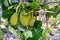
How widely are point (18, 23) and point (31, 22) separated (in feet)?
0.14

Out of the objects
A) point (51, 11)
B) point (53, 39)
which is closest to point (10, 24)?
point (51, 11)

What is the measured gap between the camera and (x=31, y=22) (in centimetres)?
50

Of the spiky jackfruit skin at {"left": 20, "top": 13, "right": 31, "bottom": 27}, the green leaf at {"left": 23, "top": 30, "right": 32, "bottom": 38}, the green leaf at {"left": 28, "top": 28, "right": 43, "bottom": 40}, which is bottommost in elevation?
the green leaf at {"left": 28, "top": 28, "right": 43, "bottom": 40}

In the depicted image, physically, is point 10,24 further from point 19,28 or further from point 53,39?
point 53,39

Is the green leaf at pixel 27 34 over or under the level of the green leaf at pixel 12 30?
under

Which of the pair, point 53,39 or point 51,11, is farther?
point 53,39

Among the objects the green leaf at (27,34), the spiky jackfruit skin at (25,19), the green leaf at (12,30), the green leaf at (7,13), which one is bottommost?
the green leaf at (27,34)

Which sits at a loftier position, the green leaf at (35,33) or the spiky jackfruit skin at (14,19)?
the spiky jackfruit skin at (14,19)

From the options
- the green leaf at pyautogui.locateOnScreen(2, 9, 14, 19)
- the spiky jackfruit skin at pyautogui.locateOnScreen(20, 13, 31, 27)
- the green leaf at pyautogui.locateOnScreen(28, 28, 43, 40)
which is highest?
the green leaf at pyautogui.locateOnScreen(2, 9, 14, 19)

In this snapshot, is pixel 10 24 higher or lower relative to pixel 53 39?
higher

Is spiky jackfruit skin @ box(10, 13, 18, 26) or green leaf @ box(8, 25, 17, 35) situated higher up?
spiky jackfruit skin @ box(10, 13, 18, 26)

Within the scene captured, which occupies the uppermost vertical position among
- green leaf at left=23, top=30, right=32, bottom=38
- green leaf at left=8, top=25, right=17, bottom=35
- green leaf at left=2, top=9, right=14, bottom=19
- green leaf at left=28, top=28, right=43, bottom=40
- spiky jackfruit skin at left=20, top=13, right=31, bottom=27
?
green leaf at left=2, top=9, right=14, bottom=19

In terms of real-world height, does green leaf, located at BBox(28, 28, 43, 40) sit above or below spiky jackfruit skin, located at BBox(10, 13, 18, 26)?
below

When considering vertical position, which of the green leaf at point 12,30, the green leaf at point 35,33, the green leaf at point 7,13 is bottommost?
the green leaf at point 35,33
